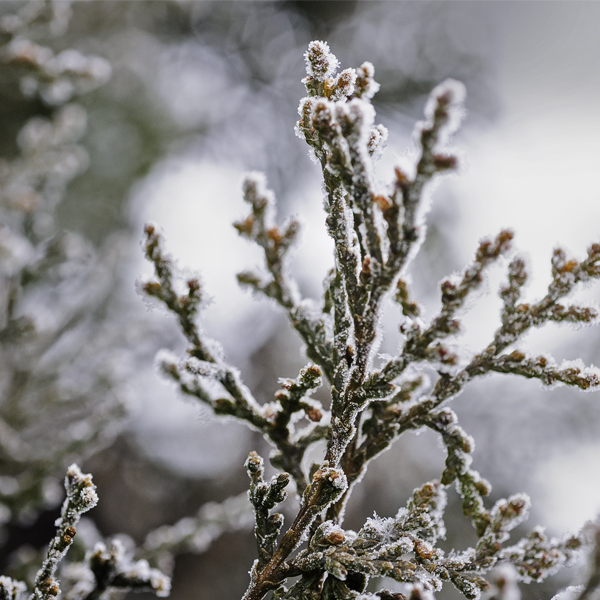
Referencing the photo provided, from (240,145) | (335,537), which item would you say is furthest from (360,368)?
(240,145)

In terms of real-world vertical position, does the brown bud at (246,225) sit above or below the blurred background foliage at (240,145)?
below

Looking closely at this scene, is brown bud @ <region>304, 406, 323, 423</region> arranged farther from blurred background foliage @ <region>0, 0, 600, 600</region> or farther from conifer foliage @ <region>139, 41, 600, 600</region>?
blurred background foliage @ <region>0, 0, 600, 600</region>

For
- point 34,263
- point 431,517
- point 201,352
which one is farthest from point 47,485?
point 431,517

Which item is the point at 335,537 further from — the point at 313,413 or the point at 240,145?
the point at 240,145

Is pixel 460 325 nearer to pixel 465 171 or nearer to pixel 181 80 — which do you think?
pixel 465 171

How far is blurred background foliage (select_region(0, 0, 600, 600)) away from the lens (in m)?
8.95

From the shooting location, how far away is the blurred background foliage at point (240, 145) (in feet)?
29.3

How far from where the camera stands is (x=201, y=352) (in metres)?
1.63

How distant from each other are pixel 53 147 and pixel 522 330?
450 cm

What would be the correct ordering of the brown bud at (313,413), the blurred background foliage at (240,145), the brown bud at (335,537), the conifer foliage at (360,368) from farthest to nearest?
the blurred background foliage at (240,145) → the brown bud at (313,413) → the brown bud at (335,537) → the conifer foliage at (360,368)

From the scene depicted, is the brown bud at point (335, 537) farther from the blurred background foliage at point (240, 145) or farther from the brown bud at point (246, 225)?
the blurred background foliage at point (240, 145)

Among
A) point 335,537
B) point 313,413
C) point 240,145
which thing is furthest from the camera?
point 240,145

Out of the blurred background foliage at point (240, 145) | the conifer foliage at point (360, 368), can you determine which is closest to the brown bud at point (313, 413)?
the conifer foliage at point (360, 368)

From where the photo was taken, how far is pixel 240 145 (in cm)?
1023
